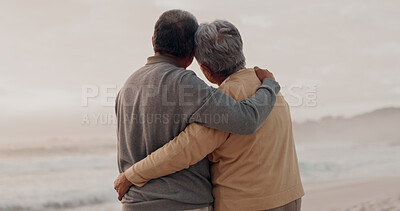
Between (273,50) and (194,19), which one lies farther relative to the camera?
(273,50)

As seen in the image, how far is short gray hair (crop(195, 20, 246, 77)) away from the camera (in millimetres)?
1566

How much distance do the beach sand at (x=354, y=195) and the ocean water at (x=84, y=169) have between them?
0.82 metres

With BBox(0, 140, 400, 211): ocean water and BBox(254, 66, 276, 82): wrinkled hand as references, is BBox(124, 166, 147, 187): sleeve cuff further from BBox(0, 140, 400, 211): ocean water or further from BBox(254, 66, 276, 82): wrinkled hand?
BBox(0, 140, 400, 211): ocean water

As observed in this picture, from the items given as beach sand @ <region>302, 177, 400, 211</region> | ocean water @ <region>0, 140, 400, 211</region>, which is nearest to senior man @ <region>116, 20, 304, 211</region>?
beach sand @ <region>302, 177, 400, 211</region>

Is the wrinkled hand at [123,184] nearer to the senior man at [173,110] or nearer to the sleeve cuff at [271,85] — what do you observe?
the senior man at [173,110]

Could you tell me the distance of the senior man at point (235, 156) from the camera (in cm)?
150

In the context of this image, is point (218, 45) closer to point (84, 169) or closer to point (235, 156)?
point (235, 156)

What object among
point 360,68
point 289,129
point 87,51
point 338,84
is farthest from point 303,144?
point 289,129

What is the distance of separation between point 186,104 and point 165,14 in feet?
1.26

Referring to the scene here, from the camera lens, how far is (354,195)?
18.6ft

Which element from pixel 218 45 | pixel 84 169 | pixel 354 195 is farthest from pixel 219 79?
pixel 84 169

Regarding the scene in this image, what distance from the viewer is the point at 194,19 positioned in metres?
1.62

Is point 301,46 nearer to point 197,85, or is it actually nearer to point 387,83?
point 387,83

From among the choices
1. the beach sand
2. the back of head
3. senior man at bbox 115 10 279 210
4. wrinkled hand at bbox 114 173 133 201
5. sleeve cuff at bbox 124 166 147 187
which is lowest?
the beach sand
